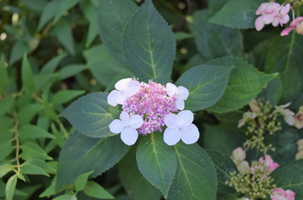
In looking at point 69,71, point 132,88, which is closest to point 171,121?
point 132,88

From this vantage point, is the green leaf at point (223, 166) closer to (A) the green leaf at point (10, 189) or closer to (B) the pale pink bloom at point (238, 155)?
(B) the pale pink bloom at point (238, 155)

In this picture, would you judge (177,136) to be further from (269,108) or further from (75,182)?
(269,108)

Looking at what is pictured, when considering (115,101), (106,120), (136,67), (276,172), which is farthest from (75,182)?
(276,172)

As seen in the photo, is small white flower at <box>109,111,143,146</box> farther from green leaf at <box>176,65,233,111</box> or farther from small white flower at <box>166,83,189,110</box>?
green leaf at <box>176,65,233,111</box>

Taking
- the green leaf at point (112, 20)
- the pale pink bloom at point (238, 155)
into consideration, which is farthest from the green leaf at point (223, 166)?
the green leaf at point (112, 20)

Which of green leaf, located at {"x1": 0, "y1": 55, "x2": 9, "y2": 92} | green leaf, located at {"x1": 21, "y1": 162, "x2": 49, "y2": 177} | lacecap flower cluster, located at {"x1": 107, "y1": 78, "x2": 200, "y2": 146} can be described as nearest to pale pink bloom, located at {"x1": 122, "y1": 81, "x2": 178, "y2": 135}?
lacecap flower cluster, located at {"x1": 107, "y1": 78, "x2": 200, "y2": 146}

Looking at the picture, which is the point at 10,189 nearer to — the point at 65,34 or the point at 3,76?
the point at 3,76

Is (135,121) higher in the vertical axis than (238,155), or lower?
higher
